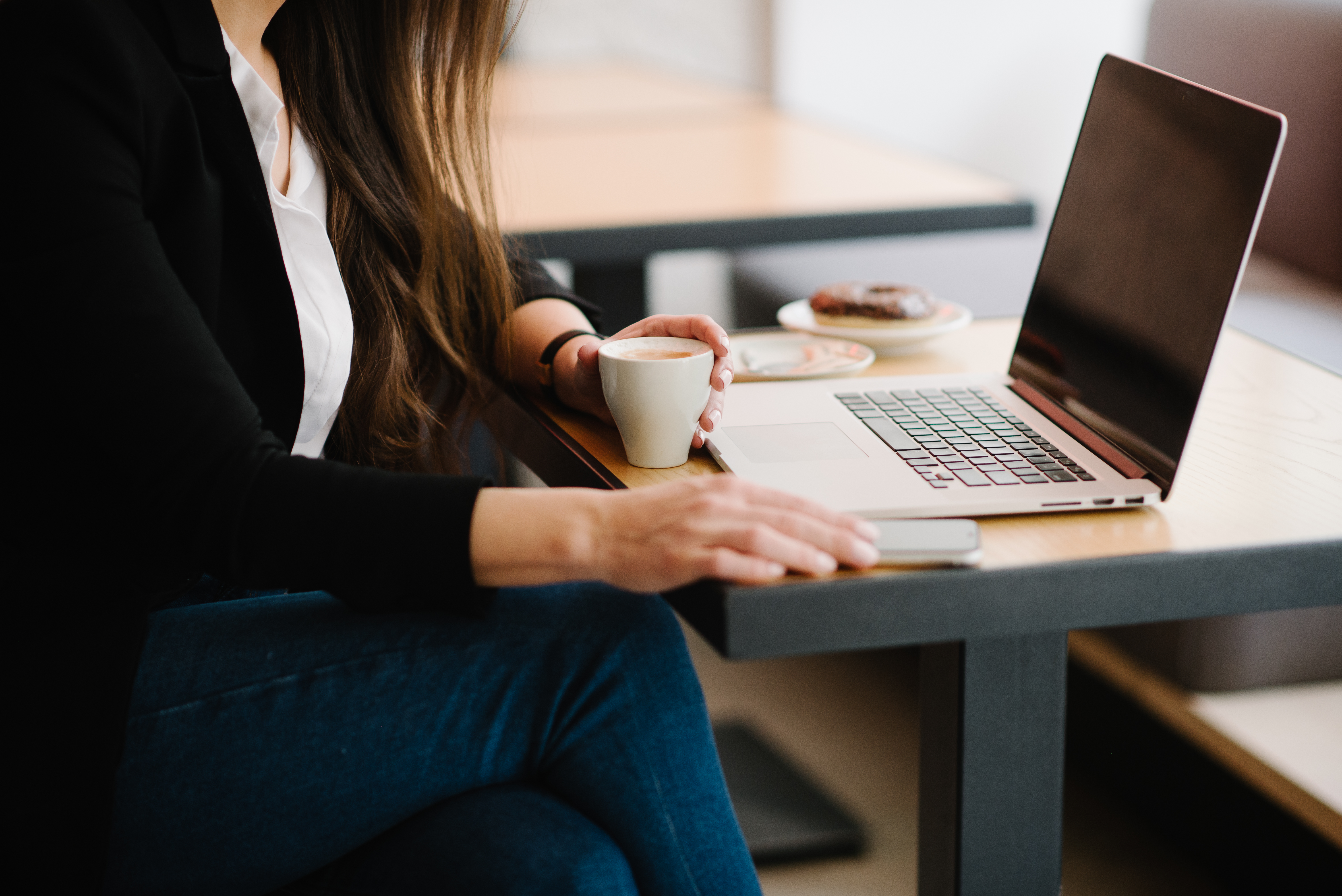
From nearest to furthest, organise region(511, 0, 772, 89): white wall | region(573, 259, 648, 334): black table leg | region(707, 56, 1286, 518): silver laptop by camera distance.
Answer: region(707, 56, 1286, 518): silver laptop < region(573, 259, 648, 334): black table leg < region(511, 0, 772, 89): white wall

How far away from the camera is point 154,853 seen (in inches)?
28.7

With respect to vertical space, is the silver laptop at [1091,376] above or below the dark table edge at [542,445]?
above

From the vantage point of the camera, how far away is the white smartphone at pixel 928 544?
63 centimetres

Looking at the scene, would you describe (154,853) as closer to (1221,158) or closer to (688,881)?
(688,881)

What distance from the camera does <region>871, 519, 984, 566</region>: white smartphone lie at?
2.08ft

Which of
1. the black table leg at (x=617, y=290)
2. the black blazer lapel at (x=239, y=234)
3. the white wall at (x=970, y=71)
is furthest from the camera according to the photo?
the white wall at (x=970, y=71)

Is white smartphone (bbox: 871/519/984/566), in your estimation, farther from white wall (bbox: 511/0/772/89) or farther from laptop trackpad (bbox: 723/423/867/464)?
white wall (bbox: 511/0/772/89)

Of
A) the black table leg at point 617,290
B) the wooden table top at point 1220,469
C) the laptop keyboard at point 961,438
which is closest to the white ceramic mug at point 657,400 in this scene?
the wooden table top at point 1220,469

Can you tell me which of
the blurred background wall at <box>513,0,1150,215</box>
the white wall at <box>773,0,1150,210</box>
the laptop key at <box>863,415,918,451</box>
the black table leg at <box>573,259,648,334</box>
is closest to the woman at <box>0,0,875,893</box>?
the laptop key at <box>863,415,918,451</box>

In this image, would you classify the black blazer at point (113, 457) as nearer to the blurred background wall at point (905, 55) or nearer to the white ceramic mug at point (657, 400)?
the white ceramic mug at point (657, 400)

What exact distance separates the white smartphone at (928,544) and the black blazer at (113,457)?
225 millimetres

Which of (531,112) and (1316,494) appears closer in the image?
(1316,494)

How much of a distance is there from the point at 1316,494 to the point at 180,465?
0.64 meters

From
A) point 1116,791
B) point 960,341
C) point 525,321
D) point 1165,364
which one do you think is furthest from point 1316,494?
point 1116,791
